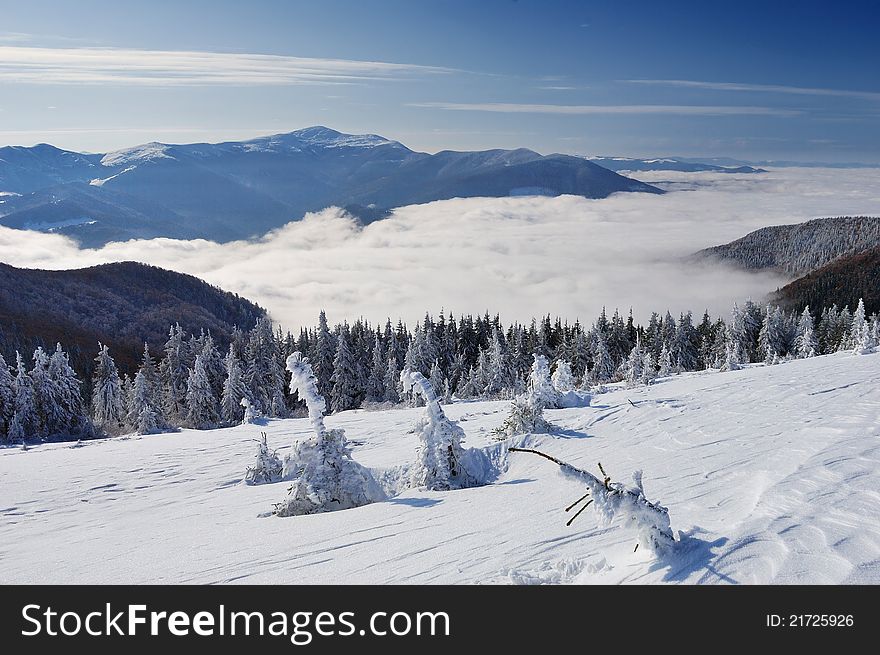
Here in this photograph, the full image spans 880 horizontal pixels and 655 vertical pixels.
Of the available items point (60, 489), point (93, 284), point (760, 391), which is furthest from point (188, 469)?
point (93, 284)

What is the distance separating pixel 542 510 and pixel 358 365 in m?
67.1

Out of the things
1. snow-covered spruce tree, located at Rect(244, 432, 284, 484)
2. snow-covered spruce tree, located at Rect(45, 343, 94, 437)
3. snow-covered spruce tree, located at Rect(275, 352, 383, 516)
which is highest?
snow-covered spruce tree, located at Rect(275, 352, 383, 516)

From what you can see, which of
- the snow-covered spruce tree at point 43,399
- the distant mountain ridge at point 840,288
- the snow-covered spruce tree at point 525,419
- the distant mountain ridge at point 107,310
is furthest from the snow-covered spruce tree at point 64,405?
the distant mountain ridge at point 840,288

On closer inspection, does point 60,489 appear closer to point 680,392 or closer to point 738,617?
point 738,617

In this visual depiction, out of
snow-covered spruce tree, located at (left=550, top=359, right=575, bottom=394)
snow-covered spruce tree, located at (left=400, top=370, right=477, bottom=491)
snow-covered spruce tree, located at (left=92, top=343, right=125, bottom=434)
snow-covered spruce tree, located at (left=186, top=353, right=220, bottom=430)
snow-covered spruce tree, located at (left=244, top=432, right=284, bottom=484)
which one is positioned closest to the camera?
snow-covered spruce tree, located at (left=400, top=370, right=477, bottom=491)

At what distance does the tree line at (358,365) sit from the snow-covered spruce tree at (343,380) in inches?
5.5

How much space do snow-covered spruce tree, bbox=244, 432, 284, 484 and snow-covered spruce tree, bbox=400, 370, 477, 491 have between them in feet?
13.4

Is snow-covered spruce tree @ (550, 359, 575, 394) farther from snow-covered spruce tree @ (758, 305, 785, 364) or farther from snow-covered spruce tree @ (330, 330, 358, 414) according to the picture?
snow-covered spruce tree @ (758, 305, 785, 364)

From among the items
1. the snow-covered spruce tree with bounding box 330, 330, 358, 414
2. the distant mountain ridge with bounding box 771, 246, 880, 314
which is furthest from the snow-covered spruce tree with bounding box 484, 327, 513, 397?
the distant mountain ridge with bounding box 771, 246, 880, 314

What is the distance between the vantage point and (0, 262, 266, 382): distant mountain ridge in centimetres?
11619

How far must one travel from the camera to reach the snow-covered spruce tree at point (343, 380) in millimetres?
69812

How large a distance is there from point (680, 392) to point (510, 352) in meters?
60.8

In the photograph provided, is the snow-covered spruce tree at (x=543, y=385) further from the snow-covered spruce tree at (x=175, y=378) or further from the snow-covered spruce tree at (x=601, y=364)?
the snow-covered spruce tree at (x=601, y=364)

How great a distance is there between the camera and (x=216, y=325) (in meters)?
154
